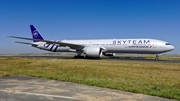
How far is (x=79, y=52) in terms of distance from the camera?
3572 cm

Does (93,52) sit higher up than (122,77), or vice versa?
(93,52)

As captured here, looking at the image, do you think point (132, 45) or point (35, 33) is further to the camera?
point (35, 33)

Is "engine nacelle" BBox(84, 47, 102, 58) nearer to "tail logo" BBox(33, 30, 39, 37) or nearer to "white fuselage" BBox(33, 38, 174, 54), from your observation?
"white fuselage" BBox(33, 38, 174, 54)

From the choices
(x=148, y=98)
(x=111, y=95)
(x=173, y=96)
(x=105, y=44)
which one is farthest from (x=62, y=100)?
(x=105, y=44)

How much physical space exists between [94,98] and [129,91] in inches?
81.3

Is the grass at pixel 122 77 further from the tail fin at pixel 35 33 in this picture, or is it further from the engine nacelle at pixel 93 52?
the tail fin at pixel 35 33

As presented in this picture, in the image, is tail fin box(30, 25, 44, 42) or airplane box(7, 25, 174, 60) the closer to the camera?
airplane box(7, 25, 174, 60)

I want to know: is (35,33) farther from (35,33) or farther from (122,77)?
(122,77)

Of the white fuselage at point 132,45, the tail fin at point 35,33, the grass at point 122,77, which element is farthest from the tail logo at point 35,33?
the grass at point 122,77

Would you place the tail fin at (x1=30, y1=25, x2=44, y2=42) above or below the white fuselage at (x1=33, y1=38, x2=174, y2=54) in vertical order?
above

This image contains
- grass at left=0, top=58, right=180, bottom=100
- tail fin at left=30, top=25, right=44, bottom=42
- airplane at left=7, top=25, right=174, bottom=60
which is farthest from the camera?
tail fin at left=30, top=25, right=44, bottom=42

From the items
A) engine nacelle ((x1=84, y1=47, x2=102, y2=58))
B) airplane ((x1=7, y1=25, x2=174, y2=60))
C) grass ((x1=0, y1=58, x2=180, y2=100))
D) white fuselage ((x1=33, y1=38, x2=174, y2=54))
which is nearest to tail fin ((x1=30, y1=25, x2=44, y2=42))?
airplane ((x1=7, y1=25, x2=174, y2=60))

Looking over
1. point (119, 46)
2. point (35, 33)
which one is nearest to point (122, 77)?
point (119, 46)

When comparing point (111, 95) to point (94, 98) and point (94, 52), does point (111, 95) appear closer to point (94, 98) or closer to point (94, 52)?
point (94, 98)
